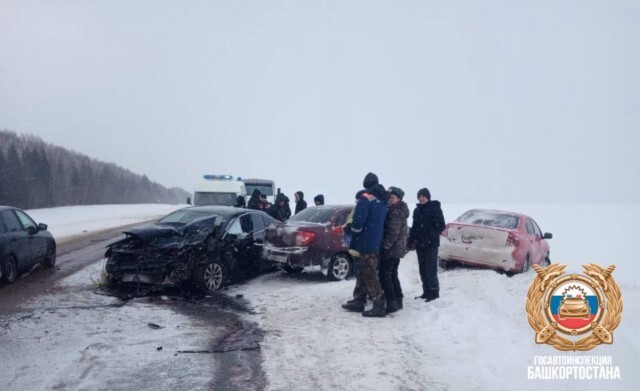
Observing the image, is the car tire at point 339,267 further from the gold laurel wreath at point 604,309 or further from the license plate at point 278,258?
the gold laurel wreath at point 604,309

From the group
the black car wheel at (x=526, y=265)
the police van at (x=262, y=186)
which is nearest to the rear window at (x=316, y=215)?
the black car wheel at (x=526, y=265)

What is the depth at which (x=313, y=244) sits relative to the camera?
402 inches

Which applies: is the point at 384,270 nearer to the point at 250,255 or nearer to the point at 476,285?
the point at 476,285

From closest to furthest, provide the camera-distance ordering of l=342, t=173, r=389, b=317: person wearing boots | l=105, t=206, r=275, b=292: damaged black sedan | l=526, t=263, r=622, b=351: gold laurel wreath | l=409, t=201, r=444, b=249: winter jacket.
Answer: l=526, t=263, r=622, b=351: gold laurel wreath, l=342, t=173, r=389, b=317: person wearing boots, l=409, t=201, r=444, b=249: winter jacket, l=105, t=206, r=275, b=292: damaged black sedan

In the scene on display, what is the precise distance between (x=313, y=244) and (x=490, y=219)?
4.63 metres

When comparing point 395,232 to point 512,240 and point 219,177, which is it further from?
point 219,177

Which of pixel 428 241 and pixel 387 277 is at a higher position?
pixel 428 241

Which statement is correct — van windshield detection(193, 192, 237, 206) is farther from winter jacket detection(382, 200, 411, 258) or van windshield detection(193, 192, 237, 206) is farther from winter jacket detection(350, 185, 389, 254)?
winter jacket detection(350, 185, 389, 254)

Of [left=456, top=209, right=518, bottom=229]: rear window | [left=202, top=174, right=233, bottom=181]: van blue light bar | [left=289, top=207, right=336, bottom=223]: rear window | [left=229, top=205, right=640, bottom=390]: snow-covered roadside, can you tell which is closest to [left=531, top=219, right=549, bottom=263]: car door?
[left=456, top=209, right=518, bottom=229]: rear window

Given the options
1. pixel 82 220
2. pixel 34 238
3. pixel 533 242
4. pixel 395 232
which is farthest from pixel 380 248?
pixel 82 220

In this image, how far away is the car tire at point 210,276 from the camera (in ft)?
29.5

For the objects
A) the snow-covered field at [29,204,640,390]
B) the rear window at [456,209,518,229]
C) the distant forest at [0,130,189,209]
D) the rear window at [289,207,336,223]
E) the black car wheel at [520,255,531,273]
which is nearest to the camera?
the snow-covered field at [29,204,640,390]

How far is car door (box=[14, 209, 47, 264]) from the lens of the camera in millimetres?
10648

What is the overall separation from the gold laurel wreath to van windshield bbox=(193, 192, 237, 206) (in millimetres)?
15217
